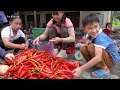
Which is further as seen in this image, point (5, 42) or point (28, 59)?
point (5, 42)

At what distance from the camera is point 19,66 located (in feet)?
4.36

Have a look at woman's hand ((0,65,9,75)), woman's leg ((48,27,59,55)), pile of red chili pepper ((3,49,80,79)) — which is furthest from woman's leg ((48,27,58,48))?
woman's hand ((0,65,9,75))

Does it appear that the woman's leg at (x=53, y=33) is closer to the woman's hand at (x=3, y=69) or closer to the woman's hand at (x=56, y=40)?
the woman's hand at (x=56, y=40)

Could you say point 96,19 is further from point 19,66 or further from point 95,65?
point 19,66

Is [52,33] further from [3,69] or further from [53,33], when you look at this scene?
[3,69]

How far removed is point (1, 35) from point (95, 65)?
97cm

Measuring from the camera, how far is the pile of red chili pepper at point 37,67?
4.07 ft

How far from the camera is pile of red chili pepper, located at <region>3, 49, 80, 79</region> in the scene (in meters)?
1.24

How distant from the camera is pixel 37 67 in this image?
1.31 meters

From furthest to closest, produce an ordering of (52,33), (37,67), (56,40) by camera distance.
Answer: (52,33) < (56,40) < (37,67)

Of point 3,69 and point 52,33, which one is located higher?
point 52,33

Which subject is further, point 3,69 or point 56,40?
point 56,40

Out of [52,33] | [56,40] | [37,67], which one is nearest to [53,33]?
[52,33]
